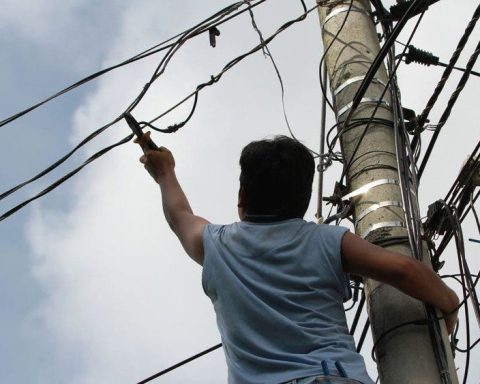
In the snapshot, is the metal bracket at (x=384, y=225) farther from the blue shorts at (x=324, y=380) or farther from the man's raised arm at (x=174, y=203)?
the blue shorts at (x=324, y=380)

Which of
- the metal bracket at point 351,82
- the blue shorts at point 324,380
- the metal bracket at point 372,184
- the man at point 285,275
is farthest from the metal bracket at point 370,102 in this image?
the blue shorts at point 324,380

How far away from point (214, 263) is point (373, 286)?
0.78 meters

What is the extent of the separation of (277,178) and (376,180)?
91 cm

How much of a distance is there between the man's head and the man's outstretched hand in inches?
25.1

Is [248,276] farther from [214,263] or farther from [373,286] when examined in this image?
[373,286]

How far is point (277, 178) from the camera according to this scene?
305 centimetres

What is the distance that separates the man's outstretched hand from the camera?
3693mm

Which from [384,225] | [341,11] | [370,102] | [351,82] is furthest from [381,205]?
[341,11]

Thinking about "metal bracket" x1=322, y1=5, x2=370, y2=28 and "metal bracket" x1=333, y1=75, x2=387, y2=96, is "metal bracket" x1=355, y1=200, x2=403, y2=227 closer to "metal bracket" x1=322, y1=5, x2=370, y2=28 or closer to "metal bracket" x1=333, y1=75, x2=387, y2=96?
"metal bracket" x1=333, y1=75, x2=387, y2=96

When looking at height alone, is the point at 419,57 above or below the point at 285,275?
above

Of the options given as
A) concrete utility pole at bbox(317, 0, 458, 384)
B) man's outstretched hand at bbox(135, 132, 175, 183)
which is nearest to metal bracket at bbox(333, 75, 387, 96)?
concrete utility pole at bbox(317, 0, 458, 384)

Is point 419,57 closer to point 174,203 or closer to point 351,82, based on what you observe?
point 351,82

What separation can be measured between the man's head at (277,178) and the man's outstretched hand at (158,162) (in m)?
0.64

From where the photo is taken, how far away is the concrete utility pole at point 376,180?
3.17m
